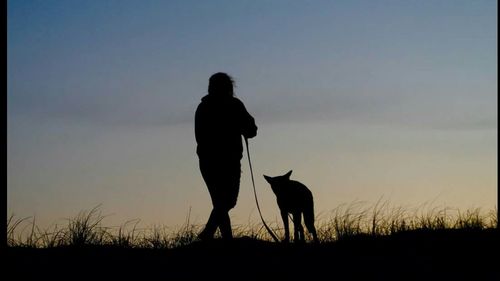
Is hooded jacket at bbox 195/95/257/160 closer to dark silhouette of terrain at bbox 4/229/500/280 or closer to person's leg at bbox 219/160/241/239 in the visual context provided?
person's leg at bbox 219/160/241/239

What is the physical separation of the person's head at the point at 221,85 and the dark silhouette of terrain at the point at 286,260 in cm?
192

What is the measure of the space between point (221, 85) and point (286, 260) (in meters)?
2.39

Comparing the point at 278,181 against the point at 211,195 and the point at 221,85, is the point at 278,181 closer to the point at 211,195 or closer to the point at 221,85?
the point at 211,195

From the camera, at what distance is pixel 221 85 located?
9609 millimetres

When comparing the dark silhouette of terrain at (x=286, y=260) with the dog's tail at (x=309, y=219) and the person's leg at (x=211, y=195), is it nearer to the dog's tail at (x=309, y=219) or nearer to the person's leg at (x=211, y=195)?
the person's leg at (x=211, y=195)

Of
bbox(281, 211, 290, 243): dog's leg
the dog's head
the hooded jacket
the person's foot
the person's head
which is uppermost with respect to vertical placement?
the person's head

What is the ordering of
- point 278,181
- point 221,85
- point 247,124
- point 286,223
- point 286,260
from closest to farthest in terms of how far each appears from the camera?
1. point 286,260
2. point 221,85
3. point 247,124
4. point 286,223
5. point 278,181

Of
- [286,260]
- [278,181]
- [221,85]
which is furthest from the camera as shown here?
[278,181]

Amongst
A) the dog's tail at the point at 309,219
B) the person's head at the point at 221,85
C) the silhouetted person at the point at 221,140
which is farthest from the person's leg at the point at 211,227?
the dog's tail at the point at 309,219

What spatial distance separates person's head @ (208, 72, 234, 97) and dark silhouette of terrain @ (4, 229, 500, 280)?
6.29ft

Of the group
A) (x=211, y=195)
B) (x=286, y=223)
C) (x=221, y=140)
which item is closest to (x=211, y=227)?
(x=211, y=195)

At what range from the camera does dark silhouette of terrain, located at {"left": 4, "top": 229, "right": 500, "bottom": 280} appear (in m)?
7.95

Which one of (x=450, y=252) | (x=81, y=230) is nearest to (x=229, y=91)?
(x=81, y=230)

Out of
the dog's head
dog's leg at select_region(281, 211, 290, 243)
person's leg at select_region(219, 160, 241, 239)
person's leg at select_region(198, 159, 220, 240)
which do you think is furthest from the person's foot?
the dog's head
